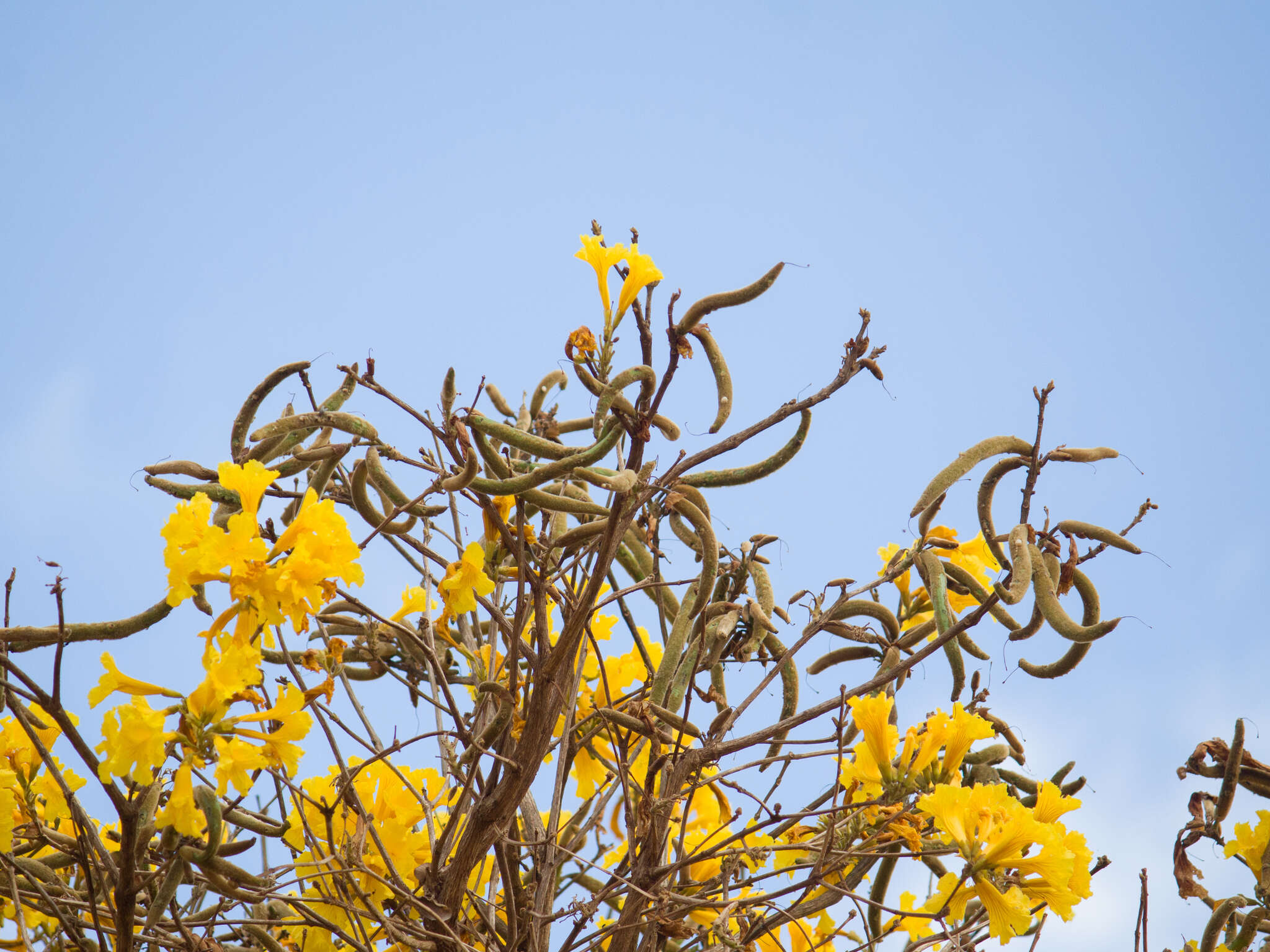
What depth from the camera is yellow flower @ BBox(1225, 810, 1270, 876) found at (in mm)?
2181

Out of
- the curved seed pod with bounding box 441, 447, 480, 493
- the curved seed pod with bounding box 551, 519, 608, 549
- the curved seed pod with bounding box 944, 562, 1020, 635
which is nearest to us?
the curved seed pod with bounding box 441, 447, 480, 493

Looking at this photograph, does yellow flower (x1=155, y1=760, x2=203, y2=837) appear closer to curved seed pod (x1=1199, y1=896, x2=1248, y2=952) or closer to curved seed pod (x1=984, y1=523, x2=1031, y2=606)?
curved seed pod (x1=984, y1=523, x2=1031, y2=606)

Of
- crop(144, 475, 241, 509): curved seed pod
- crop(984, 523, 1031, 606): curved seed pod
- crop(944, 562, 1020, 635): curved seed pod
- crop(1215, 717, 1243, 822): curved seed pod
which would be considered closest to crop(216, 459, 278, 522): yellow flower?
crop(144, 475, 241, 509): curved seed pod

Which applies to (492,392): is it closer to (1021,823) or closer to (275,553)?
(275,553)

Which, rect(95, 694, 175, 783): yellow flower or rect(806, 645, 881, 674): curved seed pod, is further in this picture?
rect(806, 645, 881, 674): curved seed pod

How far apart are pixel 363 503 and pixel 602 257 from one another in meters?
0.65

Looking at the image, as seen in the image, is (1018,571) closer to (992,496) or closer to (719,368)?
(992,496)

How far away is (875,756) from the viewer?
2.02 metres

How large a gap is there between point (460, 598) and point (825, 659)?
83 centimetres

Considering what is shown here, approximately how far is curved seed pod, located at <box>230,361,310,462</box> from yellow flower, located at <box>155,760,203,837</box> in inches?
21.1

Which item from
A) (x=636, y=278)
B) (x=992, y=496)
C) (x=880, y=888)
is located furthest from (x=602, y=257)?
(x=880, y=888)

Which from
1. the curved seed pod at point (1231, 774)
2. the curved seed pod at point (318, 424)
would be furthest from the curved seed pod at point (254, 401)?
the curved seed pod at point (1231, 774)

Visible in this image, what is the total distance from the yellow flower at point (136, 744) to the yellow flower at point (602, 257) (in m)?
1.03

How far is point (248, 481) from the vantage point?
1.68 metres
